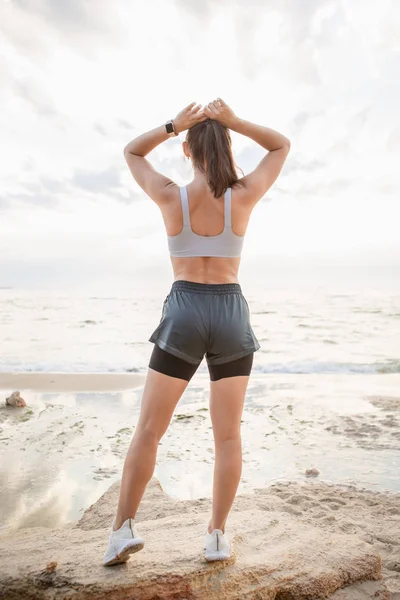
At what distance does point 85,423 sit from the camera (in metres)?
6.62

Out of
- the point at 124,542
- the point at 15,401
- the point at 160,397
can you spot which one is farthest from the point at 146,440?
the point at 15,401

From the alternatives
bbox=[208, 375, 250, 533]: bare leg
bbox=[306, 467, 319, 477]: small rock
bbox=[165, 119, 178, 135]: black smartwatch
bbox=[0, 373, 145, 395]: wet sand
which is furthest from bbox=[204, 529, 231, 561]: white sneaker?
bbox=[0, 373, 145, 395]: wet sand

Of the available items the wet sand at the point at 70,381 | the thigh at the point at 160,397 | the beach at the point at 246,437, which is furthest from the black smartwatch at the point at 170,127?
the wet sand at the point at 70,381

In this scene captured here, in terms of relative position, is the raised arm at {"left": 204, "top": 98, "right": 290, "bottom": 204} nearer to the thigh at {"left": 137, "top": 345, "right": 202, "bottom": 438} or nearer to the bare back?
the bare back

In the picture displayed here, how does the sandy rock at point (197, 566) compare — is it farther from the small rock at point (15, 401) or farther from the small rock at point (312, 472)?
the small rock at point (15, 401)

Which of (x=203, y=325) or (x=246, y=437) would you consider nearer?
(x=203, y=325)

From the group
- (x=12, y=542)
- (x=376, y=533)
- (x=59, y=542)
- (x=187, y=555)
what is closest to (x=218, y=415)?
(x=187, y=555)

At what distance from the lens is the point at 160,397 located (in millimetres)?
2453

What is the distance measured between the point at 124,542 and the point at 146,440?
51 centimetres

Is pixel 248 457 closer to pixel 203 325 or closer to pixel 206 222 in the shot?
pixel 203 325

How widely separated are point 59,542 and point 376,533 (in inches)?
83.8

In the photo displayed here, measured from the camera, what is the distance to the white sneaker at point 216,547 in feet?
8.46

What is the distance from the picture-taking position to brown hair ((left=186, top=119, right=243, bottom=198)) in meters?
2.45

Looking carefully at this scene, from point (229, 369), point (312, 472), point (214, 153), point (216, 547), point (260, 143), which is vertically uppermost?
point (260, 143)
